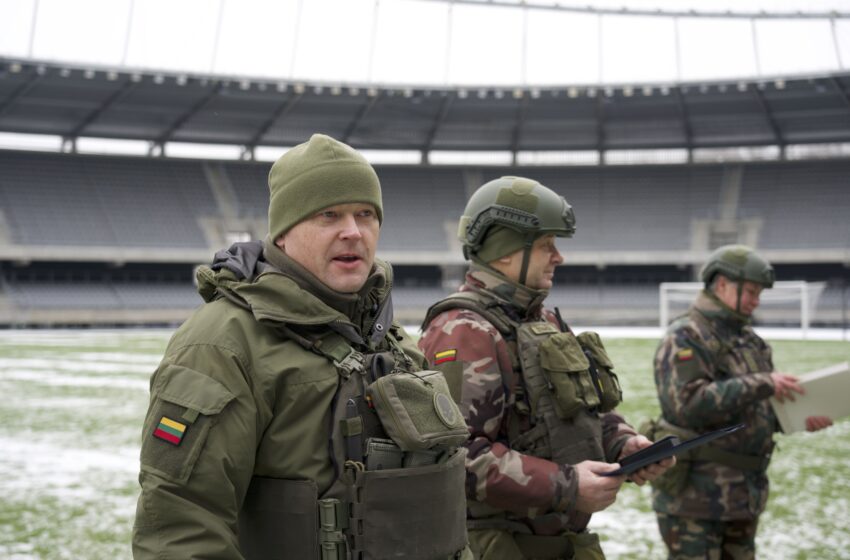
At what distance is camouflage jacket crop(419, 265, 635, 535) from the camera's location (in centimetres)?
242

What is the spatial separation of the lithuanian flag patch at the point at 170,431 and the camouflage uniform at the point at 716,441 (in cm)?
307

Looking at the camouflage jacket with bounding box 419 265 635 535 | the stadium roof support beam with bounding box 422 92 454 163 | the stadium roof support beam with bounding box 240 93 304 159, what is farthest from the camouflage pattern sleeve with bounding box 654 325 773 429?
the stadium roof support beam with bounding box 240 93 304 159

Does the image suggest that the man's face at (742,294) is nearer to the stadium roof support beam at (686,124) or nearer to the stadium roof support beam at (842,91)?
the stadium roof support beam at (686,124)

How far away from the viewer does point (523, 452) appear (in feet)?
8.64

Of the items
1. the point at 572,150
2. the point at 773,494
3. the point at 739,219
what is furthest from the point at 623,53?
the point at 773,494

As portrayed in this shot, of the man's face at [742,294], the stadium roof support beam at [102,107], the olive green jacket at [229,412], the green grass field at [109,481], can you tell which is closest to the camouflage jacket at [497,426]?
the olive green jacket at [229,412]

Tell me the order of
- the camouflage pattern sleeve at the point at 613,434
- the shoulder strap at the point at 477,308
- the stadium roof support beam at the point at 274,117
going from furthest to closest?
the stadium roof support beam at the point at 274,117, the camouflage pattern sleeve at the point at 613,434, the shoulder strap at the point at 477,308

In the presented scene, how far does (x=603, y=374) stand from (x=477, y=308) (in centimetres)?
58

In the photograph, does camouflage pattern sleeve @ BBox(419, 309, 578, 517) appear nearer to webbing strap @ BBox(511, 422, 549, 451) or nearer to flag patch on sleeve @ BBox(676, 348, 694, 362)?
webbing strap @ BBox(511, 422, 549, 451)

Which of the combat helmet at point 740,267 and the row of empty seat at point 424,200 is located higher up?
the row of empty seat at point 424,200

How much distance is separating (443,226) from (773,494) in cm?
3299

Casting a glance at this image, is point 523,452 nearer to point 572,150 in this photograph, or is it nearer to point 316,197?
point 316,197

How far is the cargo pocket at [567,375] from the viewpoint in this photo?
2.57m

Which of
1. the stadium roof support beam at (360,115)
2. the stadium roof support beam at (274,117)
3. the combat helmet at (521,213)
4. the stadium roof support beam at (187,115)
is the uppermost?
the stadium roof support beam at (360,115)
